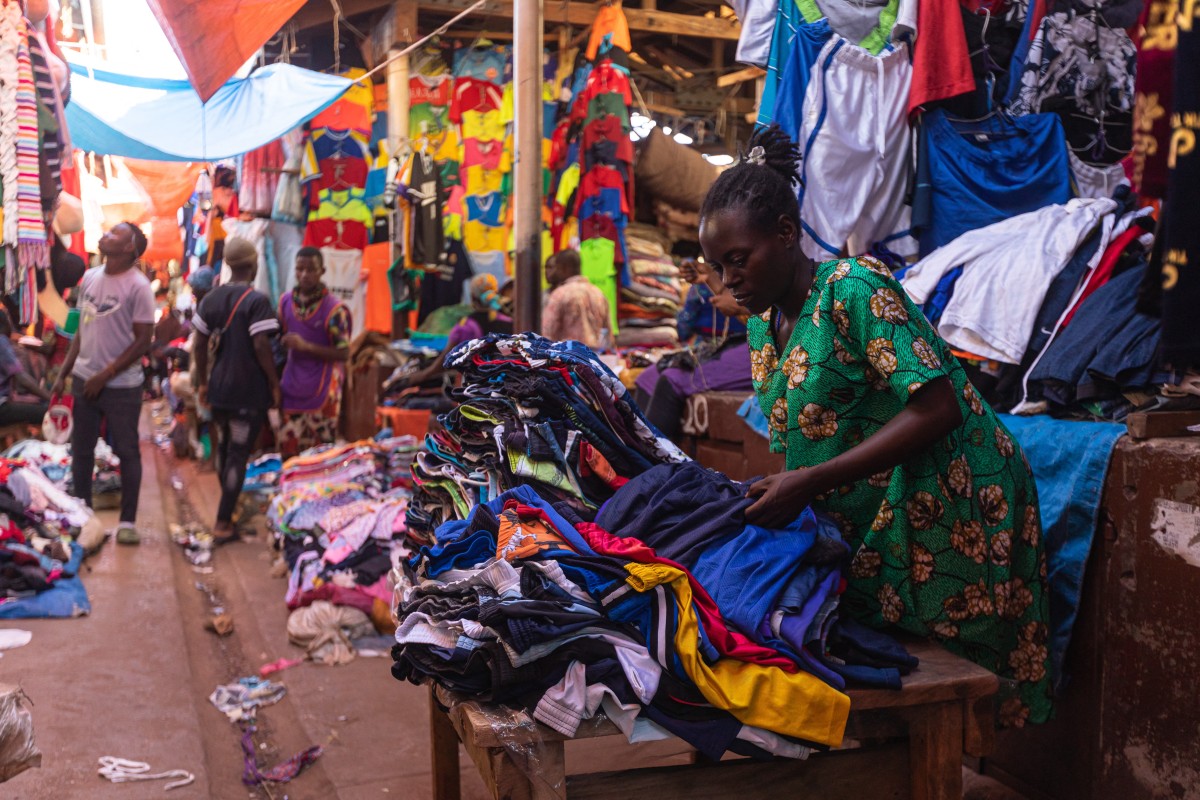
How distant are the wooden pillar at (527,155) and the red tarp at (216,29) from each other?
1.62 m

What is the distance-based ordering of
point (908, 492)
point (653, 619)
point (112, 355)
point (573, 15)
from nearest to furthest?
point (653, 619), point (908, 492), point (112, 355), point (573, 15)

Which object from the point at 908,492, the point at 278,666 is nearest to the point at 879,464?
the point at 908,492

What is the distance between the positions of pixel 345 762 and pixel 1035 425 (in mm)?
2558

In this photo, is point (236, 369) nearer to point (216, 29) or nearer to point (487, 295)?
point (487, 295)

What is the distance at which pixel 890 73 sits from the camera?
4.17 m

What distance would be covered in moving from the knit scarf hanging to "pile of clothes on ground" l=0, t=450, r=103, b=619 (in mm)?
1851

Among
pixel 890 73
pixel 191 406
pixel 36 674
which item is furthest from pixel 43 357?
pixel 890 73

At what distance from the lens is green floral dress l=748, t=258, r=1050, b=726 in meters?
1.93

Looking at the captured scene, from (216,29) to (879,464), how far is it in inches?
198

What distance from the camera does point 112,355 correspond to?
250 inches

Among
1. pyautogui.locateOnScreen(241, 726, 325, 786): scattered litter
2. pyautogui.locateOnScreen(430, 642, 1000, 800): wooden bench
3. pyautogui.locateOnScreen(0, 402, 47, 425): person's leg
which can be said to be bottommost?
pyautogui.locateOnScreen(241, 726, 325, 786): scattered litter

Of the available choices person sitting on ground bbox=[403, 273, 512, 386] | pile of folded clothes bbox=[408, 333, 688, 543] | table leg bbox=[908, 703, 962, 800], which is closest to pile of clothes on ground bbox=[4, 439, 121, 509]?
person sitting on ground bbox=[403, 273, 512, 386]

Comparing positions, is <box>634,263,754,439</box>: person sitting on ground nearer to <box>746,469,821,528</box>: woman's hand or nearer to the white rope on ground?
the white rope on ground

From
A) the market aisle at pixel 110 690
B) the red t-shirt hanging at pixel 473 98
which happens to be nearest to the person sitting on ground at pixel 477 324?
the market aisle at pixel 110 690
